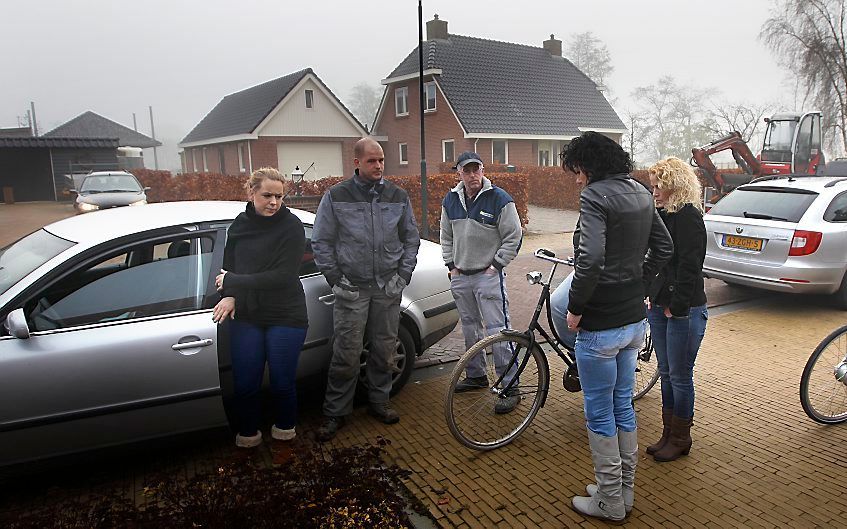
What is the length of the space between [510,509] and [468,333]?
62.2 inches

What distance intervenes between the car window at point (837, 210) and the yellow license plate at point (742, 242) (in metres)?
0.74

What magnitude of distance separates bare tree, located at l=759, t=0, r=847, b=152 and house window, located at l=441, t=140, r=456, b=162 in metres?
20.1

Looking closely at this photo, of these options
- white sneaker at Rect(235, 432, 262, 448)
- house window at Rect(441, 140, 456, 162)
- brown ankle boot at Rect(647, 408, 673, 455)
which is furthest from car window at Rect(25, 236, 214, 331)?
house window at Rect(441, 140, 456, 162)

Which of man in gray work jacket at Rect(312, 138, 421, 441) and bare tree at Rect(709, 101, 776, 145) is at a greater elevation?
bare tree at Rect(709, 101, 776, 145)

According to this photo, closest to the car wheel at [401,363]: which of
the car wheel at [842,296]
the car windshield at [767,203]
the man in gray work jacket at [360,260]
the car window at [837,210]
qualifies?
the man in gray work jacket at [360,260]

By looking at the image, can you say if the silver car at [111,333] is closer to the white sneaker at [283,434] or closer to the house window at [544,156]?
the white sneaker at [283,434]

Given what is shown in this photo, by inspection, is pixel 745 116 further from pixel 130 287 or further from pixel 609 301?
pixel 130 287

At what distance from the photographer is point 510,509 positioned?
3.16m

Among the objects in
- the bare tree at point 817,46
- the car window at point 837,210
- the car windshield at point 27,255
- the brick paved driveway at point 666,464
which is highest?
the bare tree at point 817,46

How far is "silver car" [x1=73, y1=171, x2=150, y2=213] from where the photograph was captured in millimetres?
16531

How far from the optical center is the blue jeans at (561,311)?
3.79m

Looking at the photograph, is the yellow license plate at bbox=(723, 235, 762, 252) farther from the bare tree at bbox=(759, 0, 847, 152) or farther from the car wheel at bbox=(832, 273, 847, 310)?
the bare tree at bbox=(759, 0, 847, 152)

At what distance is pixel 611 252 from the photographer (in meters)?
2.85

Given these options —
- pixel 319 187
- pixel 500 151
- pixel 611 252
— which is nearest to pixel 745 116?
pixel 500 151
